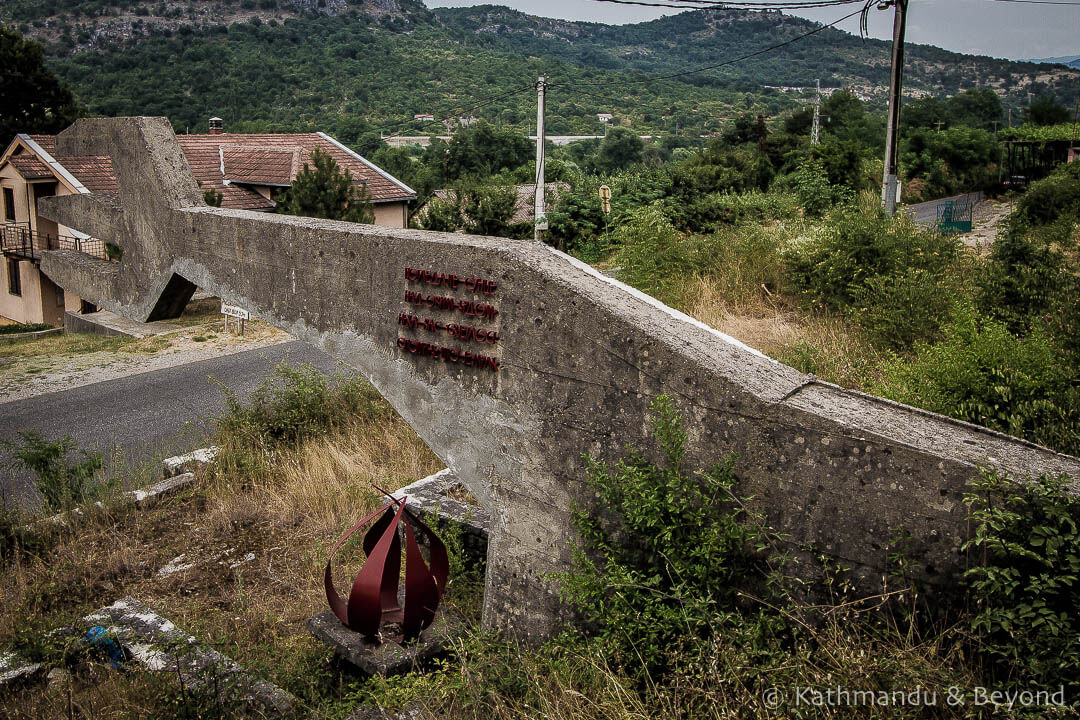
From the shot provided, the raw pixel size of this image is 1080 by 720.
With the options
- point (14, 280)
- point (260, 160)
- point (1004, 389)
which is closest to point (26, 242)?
point (14, 280)

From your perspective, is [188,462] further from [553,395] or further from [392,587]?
[553,395]

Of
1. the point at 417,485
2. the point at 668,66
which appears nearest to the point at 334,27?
the point at 668,66

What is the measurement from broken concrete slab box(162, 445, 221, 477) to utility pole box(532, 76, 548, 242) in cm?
1326

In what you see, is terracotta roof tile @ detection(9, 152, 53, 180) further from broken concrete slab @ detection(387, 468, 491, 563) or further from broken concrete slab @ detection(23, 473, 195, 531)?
broken concrete slab @ detection(387, 468, 491, 563)

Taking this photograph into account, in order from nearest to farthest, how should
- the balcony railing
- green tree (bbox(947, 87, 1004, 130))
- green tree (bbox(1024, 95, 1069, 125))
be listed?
the balcony railing → green tree (bbox(1024, 95, 1069, 125)) → green tree (bbox(947, 87, 1004, 130))

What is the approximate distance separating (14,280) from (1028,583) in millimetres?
31005

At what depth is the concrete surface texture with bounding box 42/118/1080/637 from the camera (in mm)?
3918

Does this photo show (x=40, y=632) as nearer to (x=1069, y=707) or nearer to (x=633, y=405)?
(x=633, y=405)

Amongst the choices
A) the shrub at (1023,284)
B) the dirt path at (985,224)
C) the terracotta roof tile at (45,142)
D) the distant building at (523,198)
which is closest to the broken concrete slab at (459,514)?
the shrub at (1023,284)

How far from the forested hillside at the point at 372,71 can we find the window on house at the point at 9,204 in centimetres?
1721

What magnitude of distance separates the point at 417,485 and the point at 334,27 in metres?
78.9

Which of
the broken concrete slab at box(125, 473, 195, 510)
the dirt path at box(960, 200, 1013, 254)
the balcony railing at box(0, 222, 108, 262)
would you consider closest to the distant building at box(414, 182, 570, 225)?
the dirt path at box(960, 200, 1013, 254)

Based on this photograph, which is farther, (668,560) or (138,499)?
(138,499)

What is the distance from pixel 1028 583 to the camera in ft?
11.1
